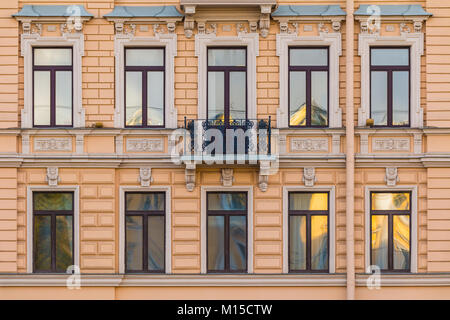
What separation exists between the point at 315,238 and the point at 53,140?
6.72m

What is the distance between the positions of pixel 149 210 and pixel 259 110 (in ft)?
11.8

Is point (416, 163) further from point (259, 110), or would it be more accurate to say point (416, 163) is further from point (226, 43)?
point (226, 43)

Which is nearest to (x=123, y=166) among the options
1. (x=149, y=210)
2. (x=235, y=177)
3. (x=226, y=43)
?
(x=149, y=210)

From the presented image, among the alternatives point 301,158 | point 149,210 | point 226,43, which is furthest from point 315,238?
point 226,43

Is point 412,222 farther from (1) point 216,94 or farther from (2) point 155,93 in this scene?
(2) point 155,93

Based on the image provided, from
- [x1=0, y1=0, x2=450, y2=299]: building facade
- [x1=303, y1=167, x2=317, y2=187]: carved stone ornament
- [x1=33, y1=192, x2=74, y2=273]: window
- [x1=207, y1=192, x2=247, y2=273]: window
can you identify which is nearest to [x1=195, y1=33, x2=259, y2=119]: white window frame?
[x1=0, y1=0, x2=450, y2=299]: building facade

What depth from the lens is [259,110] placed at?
15.5 metres

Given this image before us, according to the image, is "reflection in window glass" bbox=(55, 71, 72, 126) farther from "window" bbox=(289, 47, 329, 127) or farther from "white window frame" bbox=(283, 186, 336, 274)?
"white window frame" bbox=(283, 186, 336, 274)

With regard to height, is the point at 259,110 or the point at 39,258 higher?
the point at 259,110

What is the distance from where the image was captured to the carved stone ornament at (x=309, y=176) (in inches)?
603

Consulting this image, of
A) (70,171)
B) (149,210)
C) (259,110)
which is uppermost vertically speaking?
(259,110)

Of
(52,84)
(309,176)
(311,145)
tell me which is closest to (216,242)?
(309,176)

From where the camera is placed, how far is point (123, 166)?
15.4 meters

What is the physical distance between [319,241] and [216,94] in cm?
436
